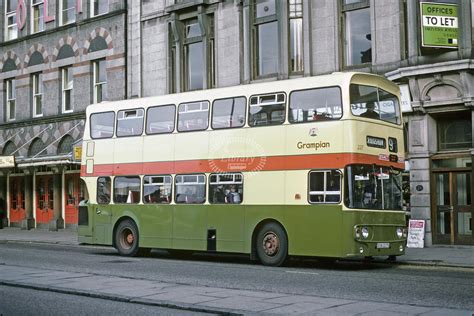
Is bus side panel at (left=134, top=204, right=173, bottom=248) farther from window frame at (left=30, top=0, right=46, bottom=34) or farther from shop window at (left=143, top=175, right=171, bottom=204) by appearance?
window frame at (left=30, top=0, right=46, bottom=34)

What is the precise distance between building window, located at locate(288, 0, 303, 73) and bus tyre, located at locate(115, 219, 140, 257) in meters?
9.34

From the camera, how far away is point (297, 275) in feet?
50.2

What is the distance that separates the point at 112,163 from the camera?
21547mm

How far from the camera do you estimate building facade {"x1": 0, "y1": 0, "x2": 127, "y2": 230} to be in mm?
34500

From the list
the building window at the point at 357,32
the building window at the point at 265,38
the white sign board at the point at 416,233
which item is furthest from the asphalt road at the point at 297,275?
the building window at the point at 265,38

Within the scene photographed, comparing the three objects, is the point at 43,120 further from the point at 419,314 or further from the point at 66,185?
the point at 419,314

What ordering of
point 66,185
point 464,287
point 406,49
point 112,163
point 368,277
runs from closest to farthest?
point 464,287
point 368,277
point 112,163
point 406,49
point 66,185

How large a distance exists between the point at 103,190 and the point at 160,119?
3257mm

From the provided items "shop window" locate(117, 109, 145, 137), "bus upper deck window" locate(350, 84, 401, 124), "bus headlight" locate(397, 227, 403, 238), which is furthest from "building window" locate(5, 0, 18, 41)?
"bus headlight" locate(397, 227, 403, 238)

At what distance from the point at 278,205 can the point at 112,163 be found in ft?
20.7

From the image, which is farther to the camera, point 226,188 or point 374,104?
point 226,188

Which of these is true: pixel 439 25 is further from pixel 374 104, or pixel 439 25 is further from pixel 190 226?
pixel 190 226

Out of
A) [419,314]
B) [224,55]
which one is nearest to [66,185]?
[224,55]

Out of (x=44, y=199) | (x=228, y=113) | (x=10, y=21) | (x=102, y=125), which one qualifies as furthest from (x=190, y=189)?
(x=10, y=21)
